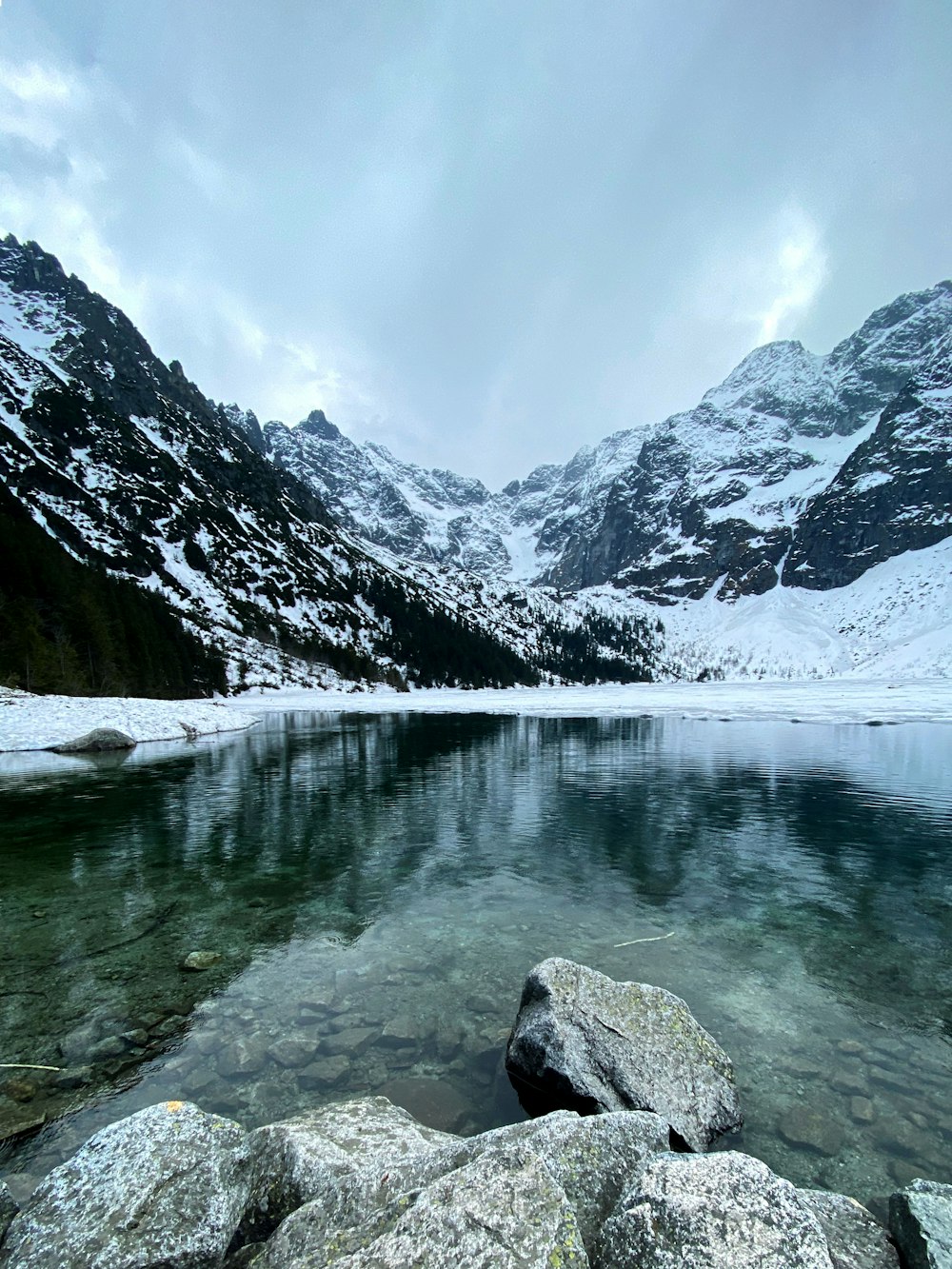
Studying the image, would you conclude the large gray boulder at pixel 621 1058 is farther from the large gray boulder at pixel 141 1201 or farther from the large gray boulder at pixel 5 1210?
the large gray boulder at pixel 5 1210

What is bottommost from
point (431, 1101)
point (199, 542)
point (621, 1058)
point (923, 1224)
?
point (431, 1101)

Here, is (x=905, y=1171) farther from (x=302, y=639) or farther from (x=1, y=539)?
(x=302, y=639)

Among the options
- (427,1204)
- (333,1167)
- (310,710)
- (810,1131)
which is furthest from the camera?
(310,710)

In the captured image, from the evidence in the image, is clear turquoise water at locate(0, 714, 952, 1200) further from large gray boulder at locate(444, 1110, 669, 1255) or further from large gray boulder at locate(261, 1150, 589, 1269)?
large gray boulder at locate(261, 1150, 589, 1269)

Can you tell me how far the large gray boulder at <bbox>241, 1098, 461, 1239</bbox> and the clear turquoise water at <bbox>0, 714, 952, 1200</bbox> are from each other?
5.72 ft

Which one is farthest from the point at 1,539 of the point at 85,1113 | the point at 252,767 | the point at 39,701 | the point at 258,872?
the point at 85,1113

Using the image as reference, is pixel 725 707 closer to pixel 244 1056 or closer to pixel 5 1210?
pixel 244 1056

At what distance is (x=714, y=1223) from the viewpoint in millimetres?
3535

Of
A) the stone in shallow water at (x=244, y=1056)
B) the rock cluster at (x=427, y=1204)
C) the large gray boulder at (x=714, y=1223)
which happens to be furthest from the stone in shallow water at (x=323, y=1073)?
the large gray boulder at (x=714, y=1223)

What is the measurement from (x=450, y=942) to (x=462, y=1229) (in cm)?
781

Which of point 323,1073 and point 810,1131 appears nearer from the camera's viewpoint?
point 810,1131

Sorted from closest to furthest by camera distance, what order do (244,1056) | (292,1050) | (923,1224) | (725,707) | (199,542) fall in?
(923,1224) < (244,1056) < (292,1050) < (725,707) < (199,542)

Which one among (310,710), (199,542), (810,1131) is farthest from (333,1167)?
(199,542)

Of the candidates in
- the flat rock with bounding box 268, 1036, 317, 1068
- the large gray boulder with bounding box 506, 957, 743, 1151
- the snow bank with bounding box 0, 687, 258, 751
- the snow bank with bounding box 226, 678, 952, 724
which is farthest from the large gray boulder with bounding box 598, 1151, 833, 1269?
the snow bank with bounding box 226, 678, 952, 724
